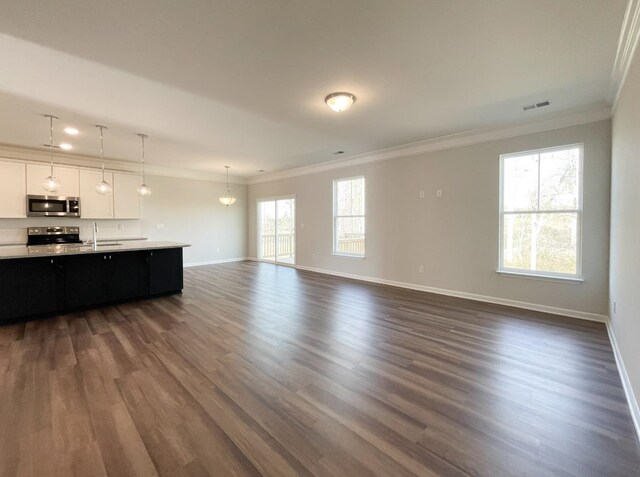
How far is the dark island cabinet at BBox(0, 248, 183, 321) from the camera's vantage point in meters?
3.69

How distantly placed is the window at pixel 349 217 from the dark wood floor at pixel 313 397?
2.99 meters

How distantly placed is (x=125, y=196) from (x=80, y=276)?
3.00 m

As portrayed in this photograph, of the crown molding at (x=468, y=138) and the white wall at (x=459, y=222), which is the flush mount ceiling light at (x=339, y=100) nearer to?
the crown molding at (x=468, y=138)

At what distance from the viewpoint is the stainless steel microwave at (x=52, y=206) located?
5.45m

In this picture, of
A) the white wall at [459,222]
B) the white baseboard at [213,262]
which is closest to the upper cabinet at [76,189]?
the white baseboard at [213,262]

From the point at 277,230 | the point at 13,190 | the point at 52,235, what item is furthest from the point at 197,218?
the point at 13,190

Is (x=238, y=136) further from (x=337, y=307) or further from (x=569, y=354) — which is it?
(x=569, y=354)

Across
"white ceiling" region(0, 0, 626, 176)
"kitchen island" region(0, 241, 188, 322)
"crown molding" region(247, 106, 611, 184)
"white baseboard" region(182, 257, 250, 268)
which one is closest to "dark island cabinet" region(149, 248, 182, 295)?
"kitchen island" region(0, 241, 188, 322)

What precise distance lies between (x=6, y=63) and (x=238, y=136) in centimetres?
271

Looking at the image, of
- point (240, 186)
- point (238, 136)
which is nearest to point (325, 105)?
point (238, 136)

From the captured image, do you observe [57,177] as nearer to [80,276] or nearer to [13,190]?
[13,190]

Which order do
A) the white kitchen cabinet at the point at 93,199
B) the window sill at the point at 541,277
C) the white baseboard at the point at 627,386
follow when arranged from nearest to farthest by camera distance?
the white baseboard at the point at 627,386, the window sill at the point at 541,277, the white kitchen cabinet at the point at 93,199

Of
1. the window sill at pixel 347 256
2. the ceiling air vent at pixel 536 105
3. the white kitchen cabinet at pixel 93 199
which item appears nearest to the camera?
the ceiling air vent at pixel 536 105

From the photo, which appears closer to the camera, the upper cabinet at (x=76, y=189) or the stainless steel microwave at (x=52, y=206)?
the upper cabinet at (x=76, y=189)
